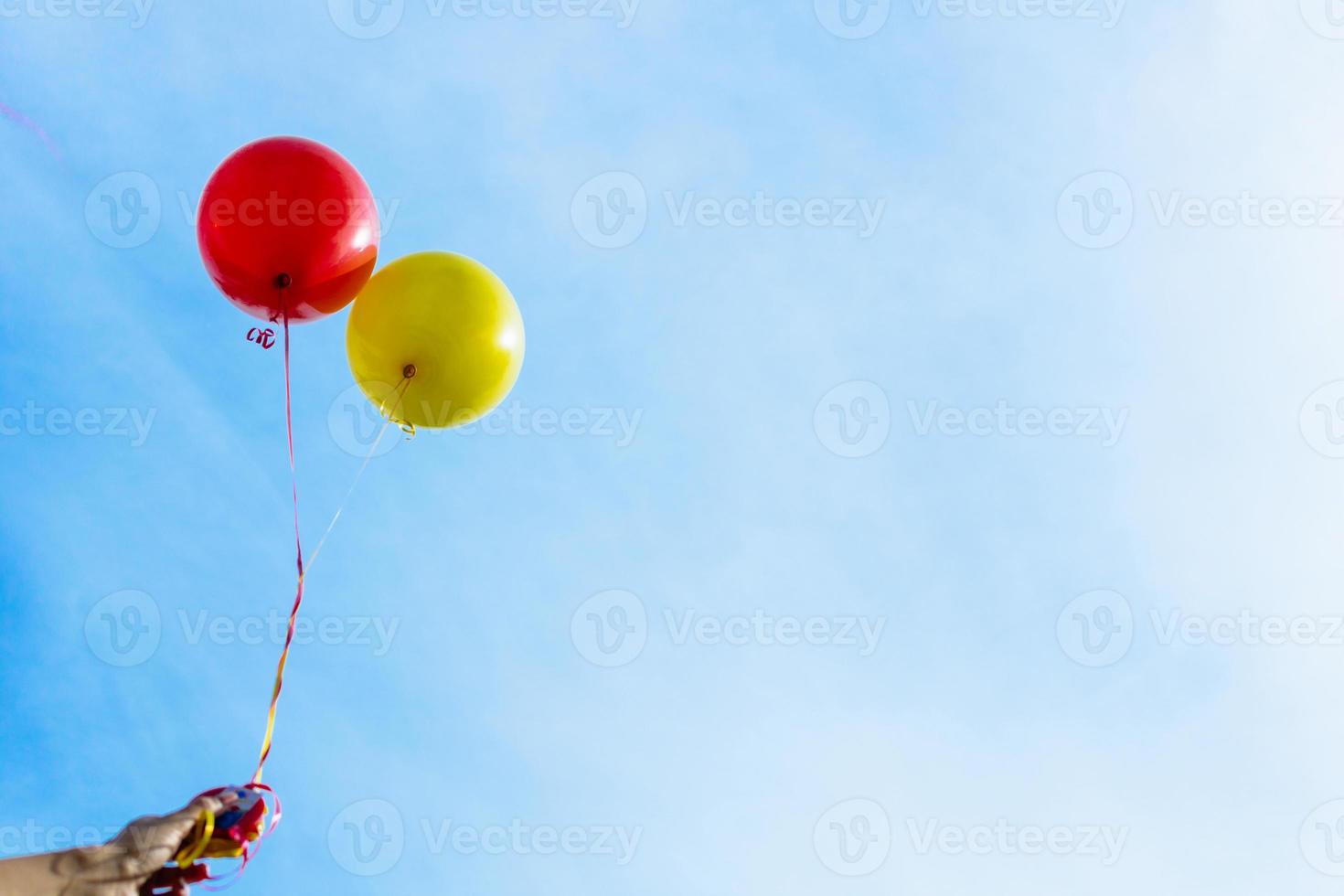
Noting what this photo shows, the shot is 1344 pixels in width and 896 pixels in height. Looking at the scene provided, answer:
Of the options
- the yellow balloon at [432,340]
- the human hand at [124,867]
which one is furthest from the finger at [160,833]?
the yellow balloon at [432,340]

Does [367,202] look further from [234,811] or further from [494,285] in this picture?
[234,811]

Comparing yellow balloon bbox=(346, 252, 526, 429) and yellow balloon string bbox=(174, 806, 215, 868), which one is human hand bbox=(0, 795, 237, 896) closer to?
yellow balloon string bbox=(174, 806, 215, 868)

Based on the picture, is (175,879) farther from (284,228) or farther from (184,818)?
(284,228)

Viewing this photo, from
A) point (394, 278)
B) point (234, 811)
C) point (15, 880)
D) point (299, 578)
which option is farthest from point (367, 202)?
point (15, 880)

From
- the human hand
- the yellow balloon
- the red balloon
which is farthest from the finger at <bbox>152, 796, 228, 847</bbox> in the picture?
the red balloon

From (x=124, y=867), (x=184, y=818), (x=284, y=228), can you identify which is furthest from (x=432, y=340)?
(x=124, y=867)

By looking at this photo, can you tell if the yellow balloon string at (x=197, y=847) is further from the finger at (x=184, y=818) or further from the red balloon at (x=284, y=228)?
the red balloon at (x=284, y=228)
